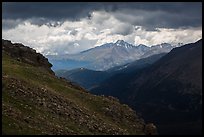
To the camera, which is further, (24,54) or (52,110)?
(24,54)

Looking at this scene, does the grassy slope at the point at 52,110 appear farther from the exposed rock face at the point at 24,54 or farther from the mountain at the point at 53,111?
the exposed rock face at the point at 24,54

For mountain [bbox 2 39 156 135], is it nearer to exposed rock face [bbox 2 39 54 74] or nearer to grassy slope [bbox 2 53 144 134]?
grassy slope [bbox 2 53 144 134]

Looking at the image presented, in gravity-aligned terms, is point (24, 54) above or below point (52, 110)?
above

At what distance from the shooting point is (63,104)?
59.6 metres

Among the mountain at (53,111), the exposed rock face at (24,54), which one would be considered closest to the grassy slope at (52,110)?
the mountain at (53,111)

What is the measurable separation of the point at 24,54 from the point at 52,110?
47.9 m

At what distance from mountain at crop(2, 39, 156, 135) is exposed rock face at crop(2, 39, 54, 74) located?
726 inches

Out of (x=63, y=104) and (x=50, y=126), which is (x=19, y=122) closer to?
(x=50, y=126)

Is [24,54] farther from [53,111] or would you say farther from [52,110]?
[53,111]

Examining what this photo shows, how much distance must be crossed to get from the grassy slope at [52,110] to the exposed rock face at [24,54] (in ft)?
60.5

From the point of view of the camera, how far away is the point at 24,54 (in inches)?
3922

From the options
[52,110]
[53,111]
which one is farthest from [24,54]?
[53,111]

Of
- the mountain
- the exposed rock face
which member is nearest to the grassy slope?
the mountain

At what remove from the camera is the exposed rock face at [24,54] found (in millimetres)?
96431
